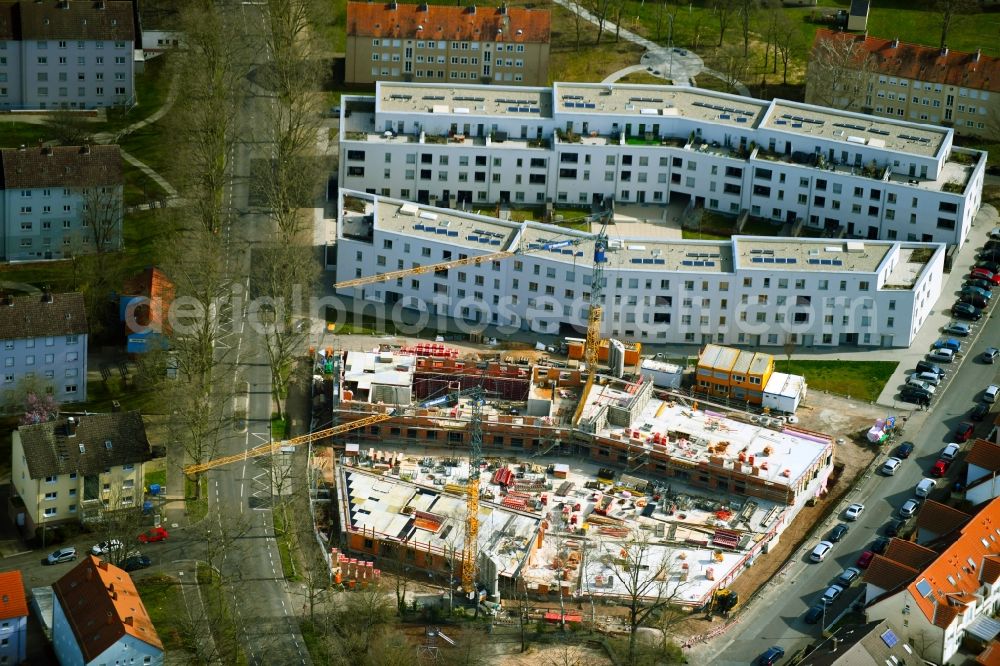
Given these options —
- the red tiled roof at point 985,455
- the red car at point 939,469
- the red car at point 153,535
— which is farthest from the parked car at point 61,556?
the red tiled roof at point 985,455

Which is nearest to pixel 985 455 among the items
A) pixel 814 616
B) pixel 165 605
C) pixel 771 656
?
pixel 814 616

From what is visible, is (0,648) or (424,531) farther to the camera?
(424,531)

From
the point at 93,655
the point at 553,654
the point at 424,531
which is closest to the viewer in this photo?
the point at 93,655

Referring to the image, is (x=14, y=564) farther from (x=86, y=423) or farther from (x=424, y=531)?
(x=424, y=531)

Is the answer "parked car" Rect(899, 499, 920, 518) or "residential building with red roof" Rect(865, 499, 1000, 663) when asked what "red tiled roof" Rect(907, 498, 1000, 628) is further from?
"parked car" Rect(899, 499, 920, 518)

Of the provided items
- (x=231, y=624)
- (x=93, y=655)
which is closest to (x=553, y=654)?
(x=231, y=624)

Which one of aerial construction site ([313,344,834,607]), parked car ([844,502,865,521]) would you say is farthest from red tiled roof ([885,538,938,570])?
aerial construction site ([313,344,834,607])
